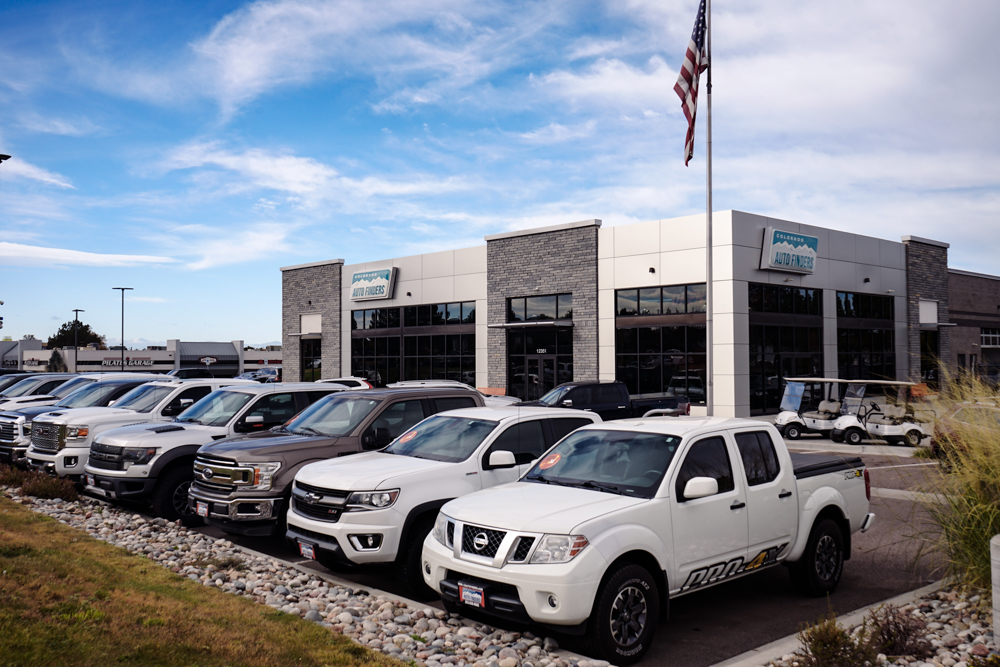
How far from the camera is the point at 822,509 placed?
7.25m

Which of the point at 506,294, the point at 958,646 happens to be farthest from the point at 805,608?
the point at 506,294

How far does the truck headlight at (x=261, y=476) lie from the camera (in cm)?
838

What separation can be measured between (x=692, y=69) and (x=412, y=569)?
625 inches

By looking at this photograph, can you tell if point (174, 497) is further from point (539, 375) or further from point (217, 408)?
point (539, 375)

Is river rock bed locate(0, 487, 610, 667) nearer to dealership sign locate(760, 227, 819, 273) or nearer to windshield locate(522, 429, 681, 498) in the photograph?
windshield locate(522, 429, 681, 498)

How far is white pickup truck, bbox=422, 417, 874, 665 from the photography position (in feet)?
17.2

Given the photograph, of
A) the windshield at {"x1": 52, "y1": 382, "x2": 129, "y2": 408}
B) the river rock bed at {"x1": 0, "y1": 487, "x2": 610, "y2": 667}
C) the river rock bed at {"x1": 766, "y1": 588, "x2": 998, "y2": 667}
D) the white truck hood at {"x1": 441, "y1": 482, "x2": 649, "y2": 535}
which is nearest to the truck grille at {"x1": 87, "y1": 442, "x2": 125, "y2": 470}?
the river rock bed at {"x1": 0, "y1": 487, "x2": 610, "y2": 667}

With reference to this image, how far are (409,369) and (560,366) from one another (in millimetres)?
9824

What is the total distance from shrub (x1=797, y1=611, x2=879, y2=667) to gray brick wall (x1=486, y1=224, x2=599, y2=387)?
79.2ft

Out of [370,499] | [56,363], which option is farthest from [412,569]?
[56,363]

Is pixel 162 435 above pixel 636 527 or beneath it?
above

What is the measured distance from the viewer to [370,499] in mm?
6969

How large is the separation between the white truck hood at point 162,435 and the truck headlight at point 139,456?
6cm

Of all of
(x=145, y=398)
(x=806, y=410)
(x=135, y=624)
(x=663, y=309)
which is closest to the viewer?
(x=135, y=624)
